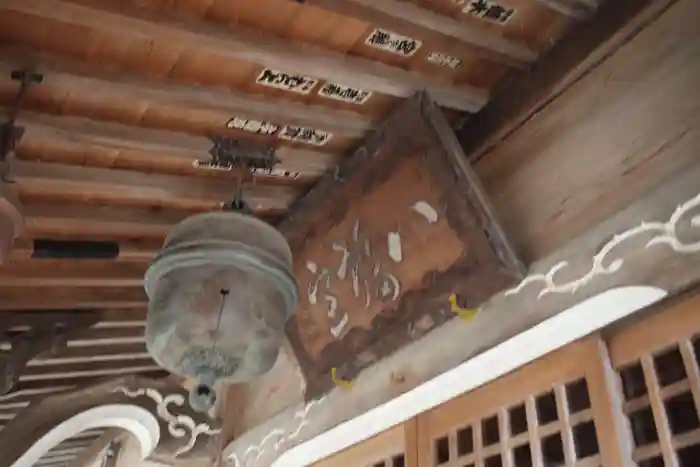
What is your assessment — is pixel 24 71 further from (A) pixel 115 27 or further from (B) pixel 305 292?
(B) pixel 305 292

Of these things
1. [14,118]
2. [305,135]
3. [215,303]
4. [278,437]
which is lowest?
[215,303]

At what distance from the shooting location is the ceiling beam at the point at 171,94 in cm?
143

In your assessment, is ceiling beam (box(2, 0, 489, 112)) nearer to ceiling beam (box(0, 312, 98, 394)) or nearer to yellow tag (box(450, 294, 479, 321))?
yellow tag (box(450, 294, 479, 321))

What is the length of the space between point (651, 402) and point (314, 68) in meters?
0.98

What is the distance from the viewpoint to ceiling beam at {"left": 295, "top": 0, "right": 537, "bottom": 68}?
1.44 meters

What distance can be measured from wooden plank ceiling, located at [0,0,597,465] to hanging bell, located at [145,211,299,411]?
415mm

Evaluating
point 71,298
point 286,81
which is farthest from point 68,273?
point 286,81

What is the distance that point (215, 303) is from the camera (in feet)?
4.23

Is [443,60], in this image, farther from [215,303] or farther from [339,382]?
[339,382]

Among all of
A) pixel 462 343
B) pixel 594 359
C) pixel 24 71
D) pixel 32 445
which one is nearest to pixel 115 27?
pixel 24 71

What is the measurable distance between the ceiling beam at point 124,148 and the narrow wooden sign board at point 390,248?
0.14 m

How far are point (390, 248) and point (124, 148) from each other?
2.35 ft

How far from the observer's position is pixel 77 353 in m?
2.80

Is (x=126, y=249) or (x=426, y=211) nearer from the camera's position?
(x=426, y=211)
